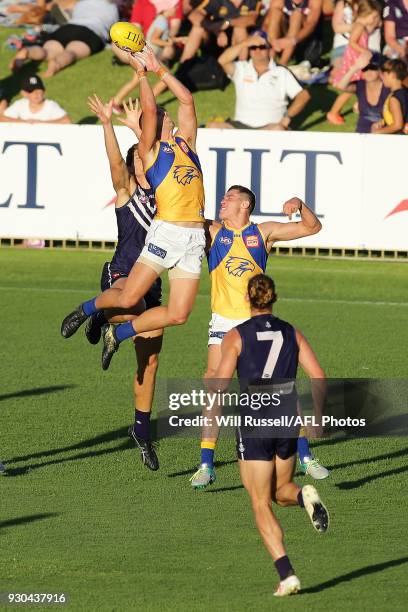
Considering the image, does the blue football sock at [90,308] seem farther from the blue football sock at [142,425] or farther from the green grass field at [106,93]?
the green grass field at [106,93]

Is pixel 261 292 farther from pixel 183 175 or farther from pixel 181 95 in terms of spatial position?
pixel 181 95

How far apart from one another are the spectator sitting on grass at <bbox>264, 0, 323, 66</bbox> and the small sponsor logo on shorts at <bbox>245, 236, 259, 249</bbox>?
13864mm

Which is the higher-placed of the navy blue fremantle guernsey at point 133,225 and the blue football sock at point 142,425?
the navy blue fremantle guernsey at point 133,225

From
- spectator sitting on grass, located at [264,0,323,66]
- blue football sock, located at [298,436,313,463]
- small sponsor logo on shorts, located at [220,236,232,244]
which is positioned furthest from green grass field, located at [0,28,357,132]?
blue football sock, located at [298,436,313,463]

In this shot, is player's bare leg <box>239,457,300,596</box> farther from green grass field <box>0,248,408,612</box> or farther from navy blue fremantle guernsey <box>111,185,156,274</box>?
navy blue fremantle guernsey <box>111,185,156,274</box>

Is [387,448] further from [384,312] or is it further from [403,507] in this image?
[384,312]

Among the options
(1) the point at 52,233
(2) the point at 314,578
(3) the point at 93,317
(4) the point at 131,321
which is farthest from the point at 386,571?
(1) the point at 52,233

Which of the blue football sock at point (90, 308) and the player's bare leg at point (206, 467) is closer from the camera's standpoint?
the player's bare leg at point (206, 467)

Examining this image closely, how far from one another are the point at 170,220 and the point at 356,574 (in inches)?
140

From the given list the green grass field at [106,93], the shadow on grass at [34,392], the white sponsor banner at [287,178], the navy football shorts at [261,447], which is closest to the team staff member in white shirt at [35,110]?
the white sponsor banner at [287,178]

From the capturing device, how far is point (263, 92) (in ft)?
73.5

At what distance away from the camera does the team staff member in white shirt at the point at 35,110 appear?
2231 cm

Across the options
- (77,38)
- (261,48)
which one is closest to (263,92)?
(261,48)

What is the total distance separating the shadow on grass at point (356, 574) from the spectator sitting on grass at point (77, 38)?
18.1 m
